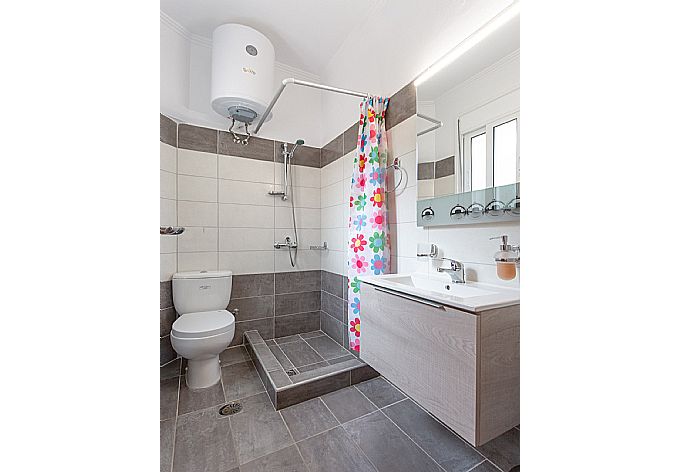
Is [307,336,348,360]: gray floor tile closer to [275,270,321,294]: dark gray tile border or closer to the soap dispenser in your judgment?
[275,270,321,294]: dark gray tile border

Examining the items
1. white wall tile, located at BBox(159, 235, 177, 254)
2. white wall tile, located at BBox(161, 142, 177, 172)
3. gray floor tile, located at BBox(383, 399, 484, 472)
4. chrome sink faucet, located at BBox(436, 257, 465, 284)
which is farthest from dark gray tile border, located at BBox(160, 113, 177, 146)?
gray floor tile, located at BBox(383, 399, 484, 472)

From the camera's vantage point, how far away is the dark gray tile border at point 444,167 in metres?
1.57

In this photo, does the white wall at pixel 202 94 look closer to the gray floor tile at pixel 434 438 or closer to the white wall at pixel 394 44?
the white wall at pixel 394 44

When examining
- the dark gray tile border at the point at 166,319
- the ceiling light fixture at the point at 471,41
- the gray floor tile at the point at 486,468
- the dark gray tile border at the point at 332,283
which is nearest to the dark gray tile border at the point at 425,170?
the ceiling light fixture at the point at 471,41

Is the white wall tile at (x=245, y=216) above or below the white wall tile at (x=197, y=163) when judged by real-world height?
below

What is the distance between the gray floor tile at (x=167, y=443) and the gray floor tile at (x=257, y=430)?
286 millimetres

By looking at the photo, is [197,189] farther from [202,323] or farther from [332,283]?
[332,283]

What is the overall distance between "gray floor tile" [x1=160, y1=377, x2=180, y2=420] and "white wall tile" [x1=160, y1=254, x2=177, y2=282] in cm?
72

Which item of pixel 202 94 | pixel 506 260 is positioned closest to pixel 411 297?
pixel 506 260

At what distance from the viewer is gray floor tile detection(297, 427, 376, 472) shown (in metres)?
1.30

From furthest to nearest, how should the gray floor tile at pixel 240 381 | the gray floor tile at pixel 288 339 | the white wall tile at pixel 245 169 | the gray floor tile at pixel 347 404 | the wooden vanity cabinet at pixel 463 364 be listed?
1. the gray floor tile at pixel 288 339
2. the white wall tile at pixel 245 169
3. the gray floor tile at pixel 240 381
4. the gray floor tile at pixel 347 404
5. the wooden vanity cabinet at pixel 463 364

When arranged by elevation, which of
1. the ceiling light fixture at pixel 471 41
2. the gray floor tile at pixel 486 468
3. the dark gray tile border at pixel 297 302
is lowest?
the gray floor tile at pixel 486 468
